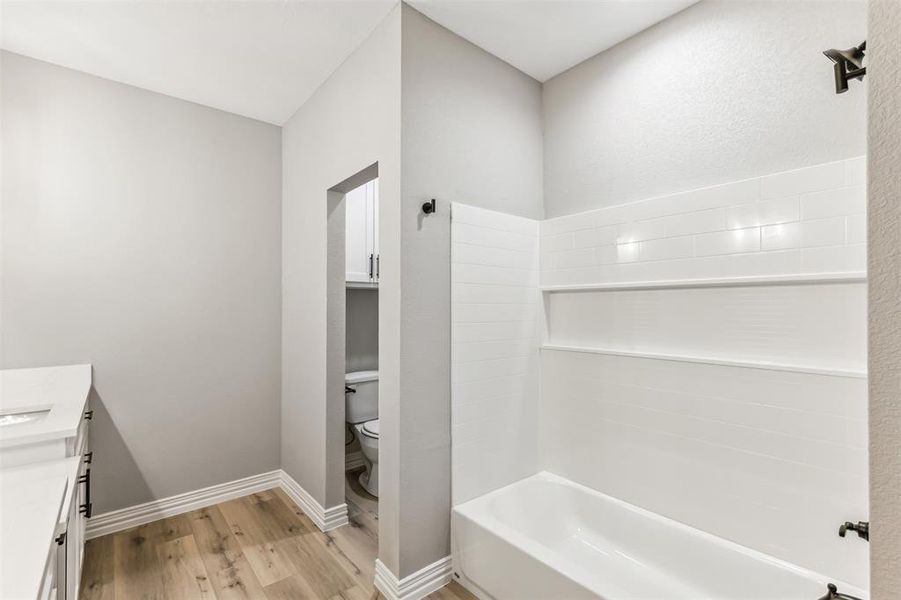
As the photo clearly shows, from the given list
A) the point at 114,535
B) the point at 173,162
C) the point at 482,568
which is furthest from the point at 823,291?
the point at 114,535

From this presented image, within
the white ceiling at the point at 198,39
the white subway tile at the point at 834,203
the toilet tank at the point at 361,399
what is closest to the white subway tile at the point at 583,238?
the white subway tile at the point at 834,203

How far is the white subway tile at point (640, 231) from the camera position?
6.32 feet

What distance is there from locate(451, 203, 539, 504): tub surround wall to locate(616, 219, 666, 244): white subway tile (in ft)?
1.64

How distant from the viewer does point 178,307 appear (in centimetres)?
260

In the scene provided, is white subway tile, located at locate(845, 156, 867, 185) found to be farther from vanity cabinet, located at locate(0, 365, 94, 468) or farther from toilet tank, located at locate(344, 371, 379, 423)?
toilet tank, located at locate(344, 371, 379, 423)

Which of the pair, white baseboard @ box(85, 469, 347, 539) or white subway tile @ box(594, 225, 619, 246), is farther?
white baseboard @ box(85, 469, 347, 539)

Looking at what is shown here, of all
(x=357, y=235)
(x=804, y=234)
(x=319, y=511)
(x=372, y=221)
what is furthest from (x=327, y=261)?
(x=804, y=234)

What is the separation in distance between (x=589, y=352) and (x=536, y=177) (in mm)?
1057

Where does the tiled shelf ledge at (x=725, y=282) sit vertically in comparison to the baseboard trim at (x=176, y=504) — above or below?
above

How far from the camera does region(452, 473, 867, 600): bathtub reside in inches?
59.2

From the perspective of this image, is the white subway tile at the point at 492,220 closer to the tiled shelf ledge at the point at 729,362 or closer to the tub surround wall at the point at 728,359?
the tub surround wall at the point at 728,359

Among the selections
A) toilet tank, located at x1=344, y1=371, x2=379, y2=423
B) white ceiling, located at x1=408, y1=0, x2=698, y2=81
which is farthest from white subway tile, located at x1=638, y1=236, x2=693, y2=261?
toilet tank, located at x1=344, y1=371, x2=379, y2=423

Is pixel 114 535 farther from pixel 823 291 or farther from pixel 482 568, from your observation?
pixel 823 291

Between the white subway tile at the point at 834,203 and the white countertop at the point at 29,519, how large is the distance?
7.45ft
